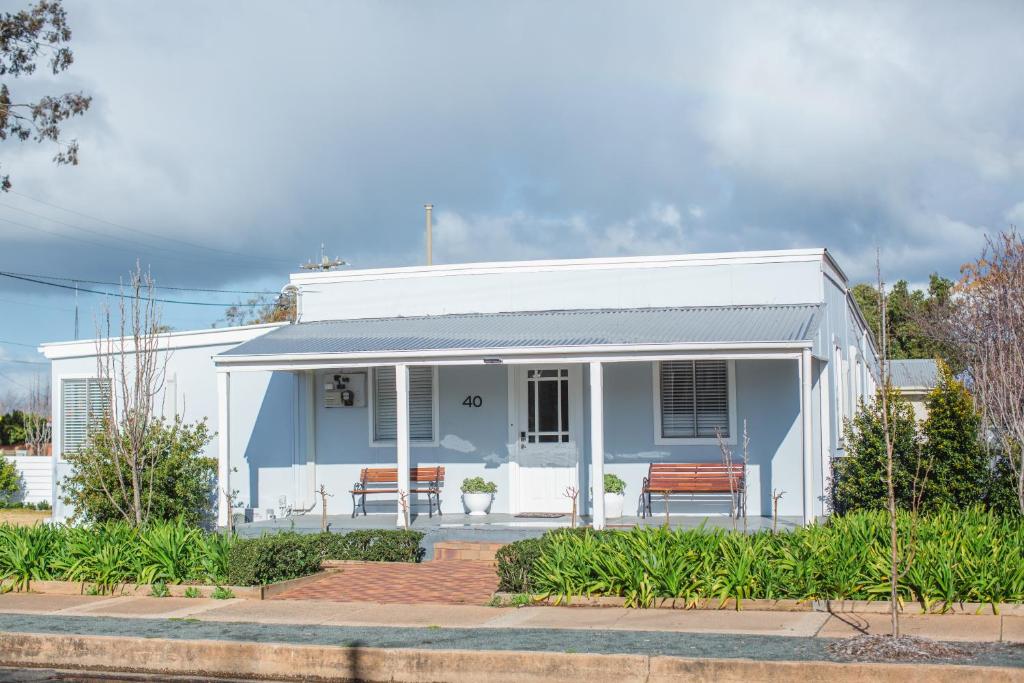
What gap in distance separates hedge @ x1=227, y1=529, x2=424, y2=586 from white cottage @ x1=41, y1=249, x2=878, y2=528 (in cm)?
165

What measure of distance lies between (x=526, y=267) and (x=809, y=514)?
6128 millimetres

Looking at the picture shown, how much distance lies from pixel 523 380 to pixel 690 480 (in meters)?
2.88

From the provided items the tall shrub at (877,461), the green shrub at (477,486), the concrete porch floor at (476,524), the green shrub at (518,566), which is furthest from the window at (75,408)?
the tall shrub at (877,461)

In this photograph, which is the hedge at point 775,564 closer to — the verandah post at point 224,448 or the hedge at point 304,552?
the hedge at point 304,552

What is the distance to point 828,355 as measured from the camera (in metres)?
16.8

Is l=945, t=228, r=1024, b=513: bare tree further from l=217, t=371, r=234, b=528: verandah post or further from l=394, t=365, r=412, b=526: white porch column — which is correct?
l=217, t=371, r=234, b=528: verandah post

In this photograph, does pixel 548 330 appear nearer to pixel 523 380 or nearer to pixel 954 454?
pixel 523 380

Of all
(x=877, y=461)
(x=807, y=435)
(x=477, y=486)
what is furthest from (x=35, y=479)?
(x=877, y=461)

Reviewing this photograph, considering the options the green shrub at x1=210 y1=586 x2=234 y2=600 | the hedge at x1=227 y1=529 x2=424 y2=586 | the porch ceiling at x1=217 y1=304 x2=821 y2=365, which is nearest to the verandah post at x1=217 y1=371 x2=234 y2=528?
the porch ceiling at x1=217 y1=304 x2=821 y2=365

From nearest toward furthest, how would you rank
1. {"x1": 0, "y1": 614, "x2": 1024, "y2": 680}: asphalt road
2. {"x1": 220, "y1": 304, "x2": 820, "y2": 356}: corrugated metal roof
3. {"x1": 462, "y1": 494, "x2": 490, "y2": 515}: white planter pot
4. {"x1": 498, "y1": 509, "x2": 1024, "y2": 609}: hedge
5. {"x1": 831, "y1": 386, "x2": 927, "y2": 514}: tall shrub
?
{"x1": 0, "y1": 614, "x2": 1024, "y2": 680}: asphalt road, {"x1": 498, "y1": 509, "x2": 1024, "y2": 609}: hedge, {"x1": 831, "y1": 386, "x2": 927, "y2": 514}: tall shrub, {"x1": 220, "y1": 304, "x2": 820, "y2": 356}: corrugated metal roof, {"x1": 462, "y1": 494, "x2": 490, "y2": 515}: white planter pot

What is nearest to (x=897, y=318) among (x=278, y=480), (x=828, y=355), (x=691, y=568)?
(x=828, y=355)

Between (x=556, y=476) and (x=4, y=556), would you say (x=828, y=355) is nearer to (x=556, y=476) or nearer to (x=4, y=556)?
(x=556, y=476)

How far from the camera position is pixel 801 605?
1000cm

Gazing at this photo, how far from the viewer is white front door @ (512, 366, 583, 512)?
16750 millimetres
